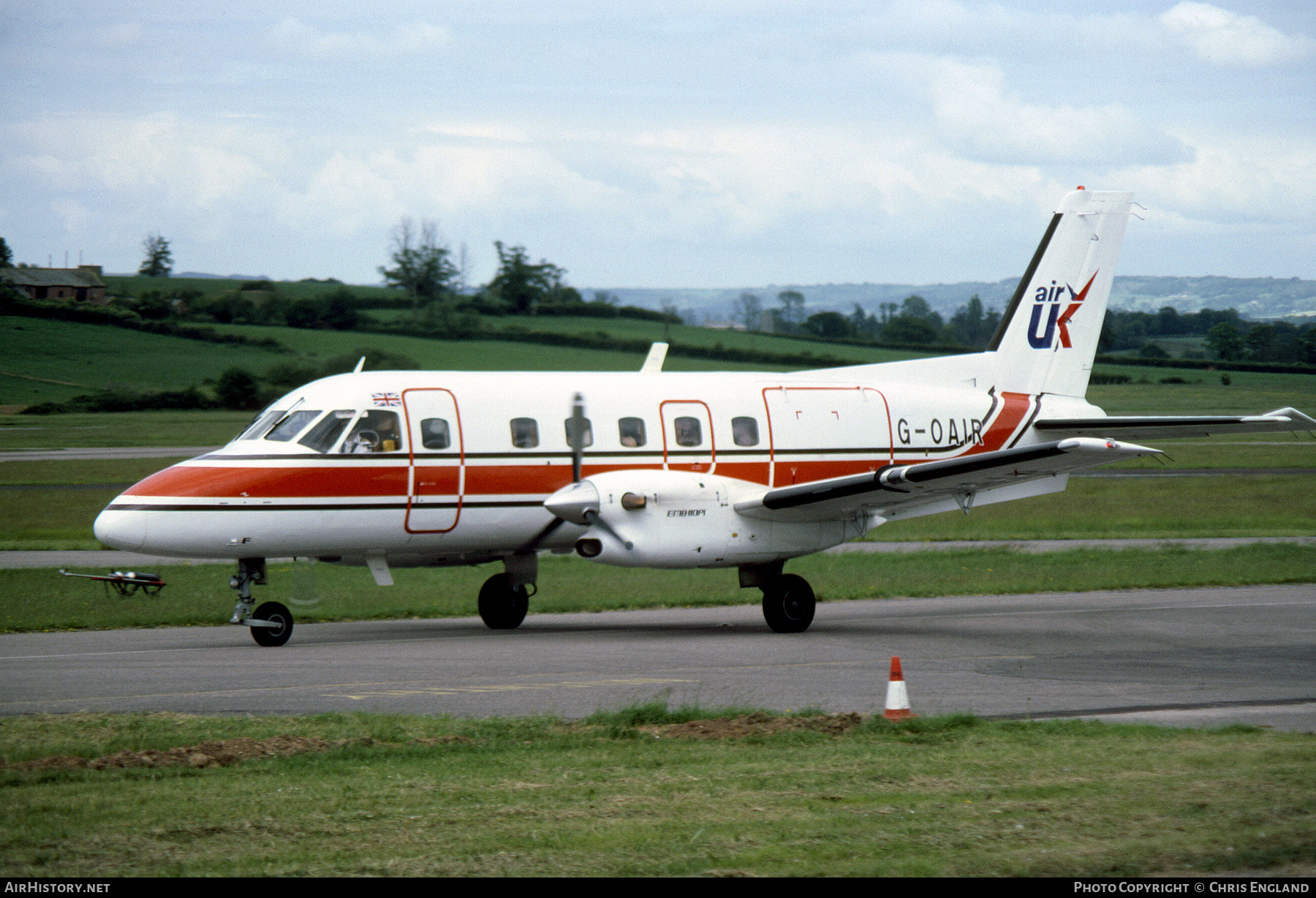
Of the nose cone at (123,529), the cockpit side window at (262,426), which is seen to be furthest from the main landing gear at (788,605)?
the nose cone at (123,529)

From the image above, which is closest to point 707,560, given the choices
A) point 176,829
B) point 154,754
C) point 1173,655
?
point 1173,655

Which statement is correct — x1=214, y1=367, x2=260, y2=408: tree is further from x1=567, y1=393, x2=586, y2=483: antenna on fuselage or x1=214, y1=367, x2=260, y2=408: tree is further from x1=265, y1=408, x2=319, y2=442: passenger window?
x1=567, y1=393, x2=586, y2=483: antenna on fuselage

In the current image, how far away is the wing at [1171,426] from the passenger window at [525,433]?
862 cm

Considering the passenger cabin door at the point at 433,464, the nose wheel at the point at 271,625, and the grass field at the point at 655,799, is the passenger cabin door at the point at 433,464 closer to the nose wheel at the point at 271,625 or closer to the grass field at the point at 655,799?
the nose wheel at the point at 271,625

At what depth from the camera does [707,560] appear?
17.5 metres

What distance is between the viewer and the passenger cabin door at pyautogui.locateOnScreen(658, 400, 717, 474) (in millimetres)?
18359

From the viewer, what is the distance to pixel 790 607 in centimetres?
1792

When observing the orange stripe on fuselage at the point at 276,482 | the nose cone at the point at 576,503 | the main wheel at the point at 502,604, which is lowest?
the main wheel at the point at 502,604

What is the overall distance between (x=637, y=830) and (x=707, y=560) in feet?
33.4

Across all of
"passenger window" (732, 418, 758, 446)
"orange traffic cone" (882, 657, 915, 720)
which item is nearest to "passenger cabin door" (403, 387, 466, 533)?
"passenger window" (732, 418, 758, 446)

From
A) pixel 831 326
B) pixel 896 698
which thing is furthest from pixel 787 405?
pixel 831 326

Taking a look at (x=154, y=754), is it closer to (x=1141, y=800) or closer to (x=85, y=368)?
(x=1141, y=800)

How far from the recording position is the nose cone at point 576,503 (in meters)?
17.0

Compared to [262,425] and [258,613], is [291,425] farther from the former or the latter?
[258,613]
